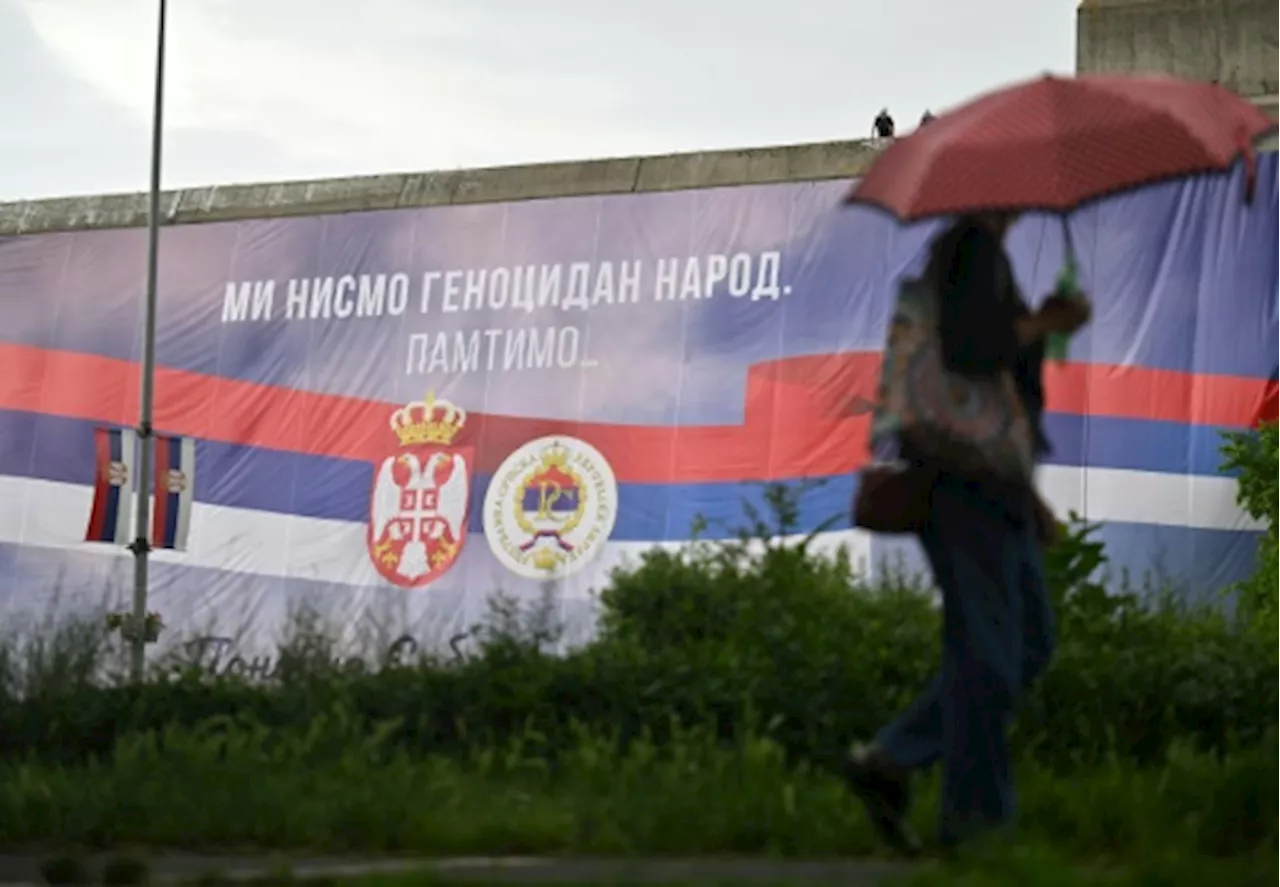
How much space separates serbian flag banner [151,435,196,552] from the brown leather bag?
27.1 meters

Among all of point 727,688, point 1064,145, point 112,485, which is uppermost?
point 112,485

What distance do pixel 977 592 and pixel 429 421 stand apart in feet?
91.1

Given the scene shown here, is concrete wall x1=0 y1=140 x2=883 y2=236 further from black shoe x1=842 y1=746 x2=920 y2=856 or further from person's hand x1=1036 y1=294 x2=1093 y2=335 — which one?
black shoe x1=842 y1=746 x2=920 y2=856

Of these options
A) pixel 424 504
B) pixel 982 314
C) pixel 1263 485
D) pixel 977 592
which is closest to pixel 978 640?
pixel 977 592

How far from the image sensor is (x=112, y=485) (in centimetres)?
3328

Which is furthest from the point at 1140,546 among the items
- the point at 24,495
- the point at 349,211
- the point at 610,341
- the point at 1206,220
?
the point at 24,495

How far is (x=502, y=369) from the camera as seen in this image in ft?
109

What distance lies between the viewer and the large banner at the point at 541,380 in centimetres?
2869

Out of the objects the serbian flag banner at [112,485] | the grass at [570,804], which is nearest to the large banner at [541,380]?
the serbian flag banner at [112,485]

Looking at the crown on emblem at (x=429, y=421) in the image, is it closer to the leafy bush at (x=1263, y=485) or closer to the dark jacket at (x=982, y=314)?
the leafy bush at (x=1263, y=485)

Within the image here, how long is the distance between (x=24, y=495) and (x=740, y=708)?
28.0 m

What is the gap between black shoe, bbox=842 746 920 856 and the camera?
551cm

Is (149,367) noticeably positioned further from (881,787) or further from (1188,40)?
(881,787)

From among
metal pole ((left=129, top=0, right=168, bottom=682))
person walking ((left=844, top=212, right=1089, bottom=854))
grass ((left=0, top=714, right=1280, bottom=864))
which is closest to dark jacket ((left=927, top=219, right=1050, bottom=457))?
person walking ((left=844, top=212, right=1089, bottom=854))
